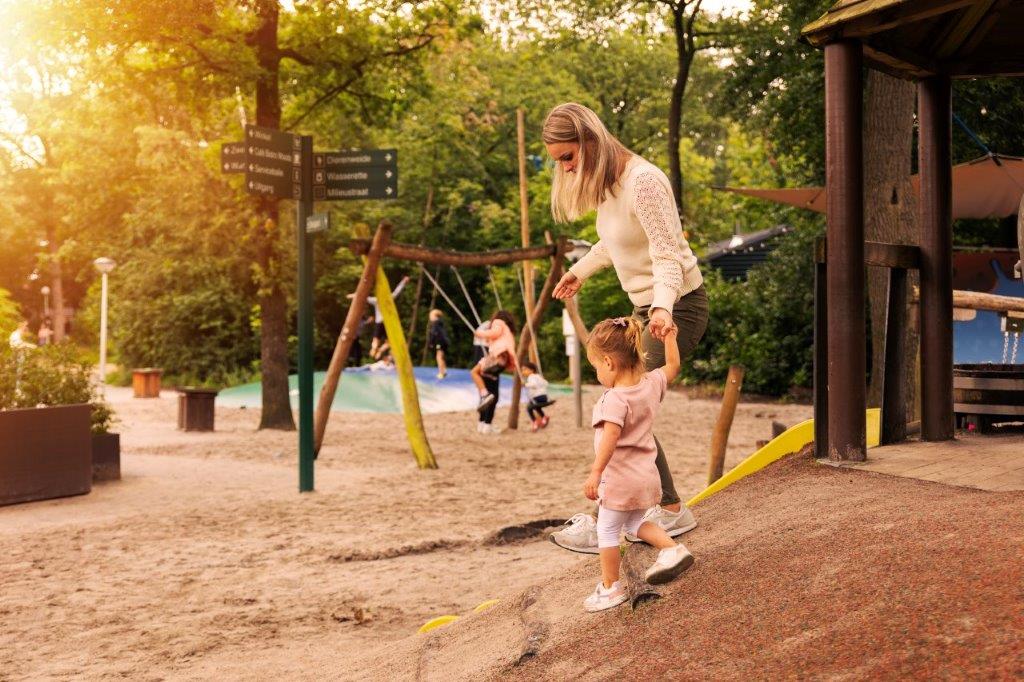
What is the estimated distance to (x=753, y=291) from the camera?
70.9ft

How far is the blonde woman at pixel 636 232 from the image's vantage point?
4.28 meters

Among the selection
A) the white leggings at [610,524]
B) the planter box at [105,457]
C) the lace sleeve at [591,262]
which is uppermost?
the lace sleeve at [591,262]

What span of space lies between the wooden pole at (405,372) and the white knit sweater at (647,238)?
6.47m

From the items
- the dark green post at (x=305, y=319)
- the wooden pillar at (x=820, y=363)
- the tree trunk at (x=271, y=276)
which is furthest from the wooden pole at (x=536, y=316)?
the wooden pillar at (x=820, y=363)

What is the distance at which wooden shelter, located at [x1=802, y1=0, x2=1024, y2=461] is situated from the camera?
204 inches

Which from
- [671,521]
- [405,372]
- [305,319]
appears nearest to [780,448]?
[671,521]

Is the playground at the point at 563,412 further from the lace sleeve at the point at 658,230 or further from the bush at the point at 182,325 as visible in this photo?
Result: the bush at the point at 182,325

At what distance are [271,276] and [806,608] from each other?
12366 mm

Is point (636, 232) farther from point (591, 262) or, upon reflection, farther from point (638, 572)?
point (638, 572)

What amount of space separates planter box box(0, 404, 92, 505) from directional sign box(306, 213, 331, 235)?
2359 millimetres

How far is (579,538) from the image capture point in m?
4.51

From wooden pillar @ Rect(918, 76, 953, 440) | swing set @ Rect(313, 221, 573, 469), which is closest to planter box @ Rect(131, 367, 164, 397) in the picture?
swing set @ Rect(313, 221, 573, 469)

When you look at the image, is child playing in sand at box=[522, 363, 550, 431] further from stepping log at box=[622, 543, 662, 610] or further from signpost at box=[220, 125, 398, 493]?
stepping log at box=[622, 543, 662, 610]

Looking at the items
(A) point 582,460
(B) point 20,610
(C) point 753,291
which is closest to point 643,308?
(B) point 20,610
